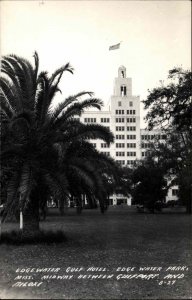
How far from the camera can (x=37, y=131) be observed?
52.6ft

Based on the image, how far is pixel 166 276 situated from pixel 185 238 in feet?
31.9

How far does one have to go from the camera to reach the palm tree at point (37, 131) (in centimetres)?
1476

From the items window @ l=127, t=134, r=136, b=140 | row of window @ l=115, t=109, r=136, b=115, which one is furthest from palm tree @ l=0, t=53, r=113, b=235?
window @ l=127, t=134, r=136, b=140

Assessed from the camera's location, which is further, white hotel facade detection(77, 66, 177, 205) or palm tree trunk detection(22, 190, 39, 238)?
white hotel facade detection(77, 66, 177, 205)

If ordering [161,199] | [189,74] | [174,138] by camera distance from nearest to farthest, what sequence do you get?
1. [189,74]
2. [174,138]
3. [161,199]

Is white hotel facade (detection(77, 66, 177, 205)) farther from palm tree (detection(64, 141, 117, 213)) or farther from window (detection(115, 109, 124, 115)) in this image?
palm tree (detection(64, 141, 117, 213))

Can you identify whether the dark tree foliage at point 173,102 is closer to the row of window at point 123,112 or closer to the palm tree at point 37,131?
the palm tree at point 37,131

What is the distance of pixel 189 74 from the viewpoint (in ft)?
61.8

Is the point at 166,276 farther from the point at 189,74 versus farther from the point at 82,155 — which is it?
the point at 189,74

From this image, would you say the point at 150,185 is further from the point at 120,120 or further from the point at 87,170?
the point at 120,120

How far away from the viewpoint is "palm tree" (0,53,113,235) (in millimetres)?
14758

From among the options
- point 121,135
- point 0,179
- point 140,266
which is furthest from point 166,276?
point 121,135

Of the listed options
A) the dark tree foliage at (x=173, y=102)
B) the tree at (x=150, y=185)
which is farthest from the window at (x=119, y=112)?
the dark tree foliage at (x=173, y=102)

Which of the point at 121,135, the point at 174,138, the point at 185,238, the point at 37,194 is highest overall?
the point at 121,135
